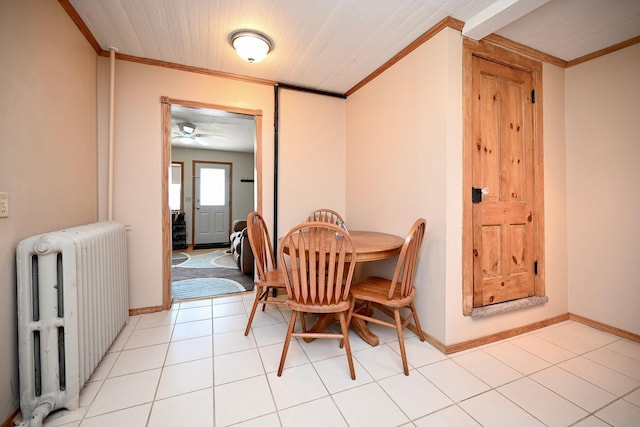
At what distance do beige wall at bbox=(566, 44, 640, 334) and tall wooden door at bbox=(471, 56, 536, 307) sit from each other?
0.53 metres

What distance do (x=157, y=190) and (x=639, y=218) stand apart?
4.08m

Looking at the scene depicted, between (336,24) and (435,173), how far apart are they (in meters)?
1.34

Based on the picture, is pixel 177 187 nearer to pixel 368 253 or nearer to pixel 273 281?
pixel 273 281

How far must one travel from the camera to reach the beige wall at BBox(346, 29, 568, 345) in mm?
1889

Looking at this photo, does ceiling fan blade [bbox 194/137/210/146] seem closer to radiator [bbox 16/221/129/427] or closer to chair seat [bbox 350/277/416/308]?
radiator [bbox 16/221/129/427]

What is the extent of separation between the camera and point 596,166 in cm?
226

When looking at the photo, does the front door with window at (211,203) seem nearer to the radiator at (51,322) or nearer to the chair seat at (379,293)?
the radiator at (51,322)

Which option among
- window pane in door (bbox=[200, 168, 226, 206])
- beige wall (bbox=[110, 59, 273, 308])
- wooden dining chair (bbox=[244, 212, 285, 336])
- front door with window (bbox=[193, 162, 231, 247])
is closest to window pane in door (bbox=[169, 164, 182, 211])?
front door with window (bbox=[193, 162, 231, 247])

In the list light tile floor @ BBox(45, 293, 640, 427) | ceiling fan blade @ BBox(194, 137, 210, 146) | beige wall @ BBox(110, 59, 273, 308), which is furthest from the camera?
ceiling fan blade @ BBox(194, 137, 210, 146)

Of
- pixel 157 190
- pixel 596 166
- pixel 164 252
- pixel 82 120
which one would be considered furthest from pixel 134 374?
pixel 596 166

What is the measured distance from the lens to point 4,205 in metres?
1.20

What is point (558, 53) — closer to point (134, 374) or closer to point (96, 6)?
point (96, 6)

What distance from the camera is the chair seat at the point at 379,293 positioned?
1.70 metres

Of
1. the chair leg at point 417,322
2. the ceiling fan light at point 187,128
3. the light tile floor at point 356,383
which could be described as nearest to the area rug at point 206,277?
the light tile floor at point 356,383
